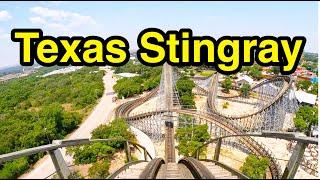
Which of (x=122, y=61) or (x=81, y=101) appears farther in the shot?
(x=81, y=101)

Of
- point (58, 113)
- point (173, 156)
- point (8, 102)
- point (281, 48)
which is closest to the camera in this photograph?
point (281, 48)

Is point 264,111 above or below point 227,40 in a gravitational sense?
below

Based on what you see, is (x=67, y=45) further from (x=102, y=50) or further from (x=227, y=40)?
(x=227, y=40)

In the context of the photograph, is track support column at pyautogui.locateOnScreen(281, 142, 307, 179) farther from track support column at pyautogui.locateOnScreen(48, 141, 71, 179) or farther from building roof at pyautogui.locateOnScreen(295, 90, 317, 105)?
building roof at pyautogui.locateOnScreen(295, 90, 317, 105)

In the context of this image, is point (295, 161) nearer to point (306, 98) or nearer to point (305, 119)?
point (305, 119)

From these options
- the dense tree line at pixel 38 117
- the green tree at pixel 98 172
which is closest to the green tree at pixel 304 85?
the dense tree line at pixel 38 117

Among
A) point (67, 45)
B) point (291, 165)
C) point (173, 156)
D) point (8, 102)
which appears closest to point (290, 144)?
point (173, 156)

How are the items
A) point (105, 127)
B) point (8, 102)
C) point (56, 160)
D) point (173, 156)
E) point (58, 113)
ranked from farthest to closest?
point (8, 102)
point (58, 113)
point (105, 127)
point (173, 156)
point (56, 160)
